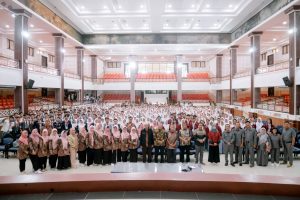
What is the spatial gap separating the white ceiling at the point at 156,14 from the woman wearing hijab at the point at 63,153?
494 inches

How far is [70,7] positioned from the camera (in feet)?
60.6

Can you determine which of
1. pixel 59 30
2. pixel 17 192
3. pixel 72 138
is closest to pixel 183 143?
pixel 72 138

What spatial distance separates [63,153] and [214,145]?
5.08 metres

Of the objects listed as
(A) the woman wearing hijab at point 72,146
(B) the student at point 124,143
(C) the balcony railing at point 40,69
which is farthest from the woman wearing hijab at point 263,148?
(C) the balcony railing at point 40,69

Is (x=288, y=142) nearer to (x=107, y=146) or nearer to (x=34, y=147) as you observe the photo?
(x=107, y=146)

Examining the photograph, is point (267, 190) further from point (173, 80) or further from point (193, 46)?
point (173, 80)

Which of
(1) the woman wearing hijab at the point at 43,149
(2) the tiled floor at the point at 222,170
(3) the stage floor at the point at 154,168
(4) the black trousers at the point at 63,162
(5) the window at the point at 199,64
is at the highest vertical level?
(5) the window at the point at 199,64

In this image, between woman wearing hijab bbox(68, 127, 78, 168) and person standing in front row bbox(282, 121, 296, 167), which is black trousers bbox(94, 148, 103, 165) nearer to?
woman wearing hijab bbox(68, 127, 78, 168)

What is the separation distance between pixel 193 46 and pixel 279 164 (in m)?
19.8

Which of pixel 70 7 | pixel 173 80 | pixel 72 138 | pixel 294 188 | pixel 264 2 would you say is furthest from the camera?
pixel 173 80

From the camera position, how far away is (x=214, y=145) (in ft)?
28.4

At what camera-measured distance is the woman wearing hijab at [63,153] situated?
786cm

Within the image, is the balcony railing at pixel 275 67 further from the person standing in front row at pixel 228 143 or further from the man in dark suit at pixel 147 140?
the man in dark suit at pixel 147 140

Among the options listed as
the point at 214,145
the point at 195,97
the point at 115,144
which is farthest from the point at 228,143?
the point at 195,97
